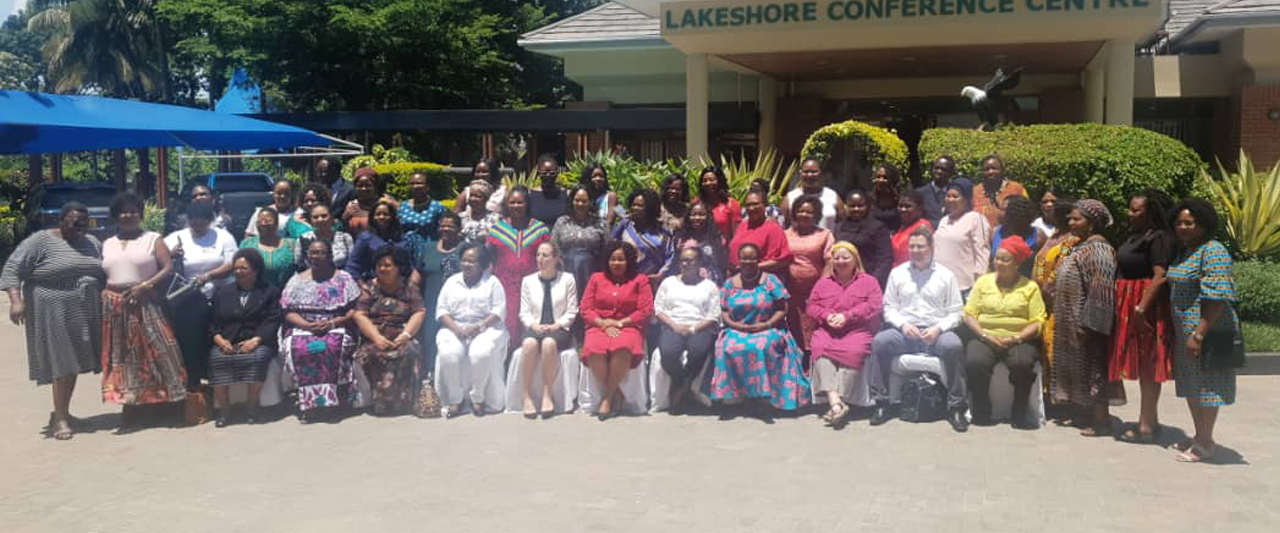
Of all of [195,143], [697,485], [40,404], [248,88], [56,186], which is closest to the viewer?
[697,485]

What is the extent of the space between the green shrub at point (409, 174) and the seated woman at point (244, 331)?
11371mm

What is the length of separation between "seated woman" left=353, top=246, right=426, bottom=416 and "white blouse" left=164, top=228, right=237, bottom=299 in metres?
1.14

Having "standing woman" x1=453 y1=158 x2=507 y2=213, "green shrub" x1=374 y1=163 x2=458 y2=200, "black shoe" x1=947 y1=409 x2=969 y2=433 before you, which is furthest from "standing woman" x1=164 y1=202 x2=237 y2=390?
"green shrub" x1=374 y1=163 x2=458 y2=200

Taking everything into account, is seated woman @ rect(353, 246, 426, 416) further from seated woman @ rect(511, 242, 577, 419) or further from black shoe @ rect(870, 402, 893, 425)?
black shoe @ rect(870, 402, 893, 425)

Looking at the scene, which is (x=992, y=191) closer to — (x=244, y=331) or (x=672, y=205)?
(x=672, y=205)

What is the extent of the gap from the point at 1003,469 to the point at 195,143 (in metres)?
11.3

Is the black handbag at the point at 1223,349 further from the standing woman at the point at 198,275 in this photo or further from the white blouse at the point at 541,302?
the standing woman at the point at 198,275

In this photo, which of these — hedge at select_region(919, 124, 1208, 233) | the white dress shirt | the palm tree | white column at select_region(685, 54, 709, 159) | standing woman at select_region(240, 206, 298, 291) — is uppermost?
the palm tree

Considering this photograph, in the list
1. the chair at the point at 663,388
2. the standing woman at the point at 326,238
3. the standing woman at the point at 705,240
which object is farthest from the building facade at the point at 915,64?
the chair at the point at 663,388

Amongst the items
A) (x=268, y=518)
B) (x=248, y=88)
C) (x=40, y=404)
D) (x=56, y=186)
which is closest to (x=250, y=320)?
(x=40, y=404)

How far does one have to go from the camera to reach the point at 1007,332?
785 cm

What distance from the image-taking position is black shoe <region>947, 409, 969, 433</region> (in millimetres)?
7695

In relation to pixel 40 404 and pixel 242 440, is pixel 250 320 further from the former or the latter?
pixel 40 404

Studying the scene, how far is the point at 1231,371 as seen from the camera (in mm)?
6730
